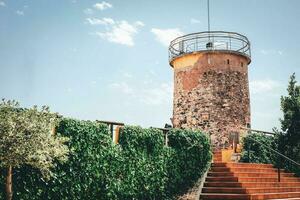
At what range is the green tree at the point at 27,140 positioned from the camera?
28.3 ft

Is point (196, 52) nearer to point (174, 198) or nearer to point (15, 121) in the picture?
point (174, 198)

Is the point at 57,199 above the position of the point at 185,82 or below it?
below

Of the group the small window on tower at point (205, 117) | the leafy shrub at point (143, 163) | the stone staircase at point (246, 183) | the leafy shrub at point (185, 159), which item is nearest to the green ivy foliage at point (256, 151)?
the stone staircase at point (246, 183)

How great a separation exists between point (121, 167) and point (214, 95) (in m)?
10.6

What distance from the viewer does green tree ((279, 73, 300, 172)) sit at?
16.5 meters

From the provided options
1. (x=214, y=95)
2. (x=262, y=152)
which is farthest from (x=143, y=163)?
(x=214, y=95)

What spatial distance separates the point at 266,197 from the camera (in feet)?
42.0

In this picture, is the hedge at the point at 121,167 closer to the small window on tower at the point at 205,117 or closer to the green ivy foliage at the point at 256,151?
the green ivy foliage at the point at 256,151

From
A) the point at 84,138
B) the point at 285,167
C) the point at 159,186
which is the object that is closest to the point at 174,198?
the point at 159,186

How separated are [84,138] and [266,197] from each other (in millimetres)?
6774

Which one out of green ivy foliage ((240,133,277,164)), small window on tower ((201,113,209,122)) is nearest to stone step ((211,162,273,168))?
green ivy foliage ((240,133,277,164))

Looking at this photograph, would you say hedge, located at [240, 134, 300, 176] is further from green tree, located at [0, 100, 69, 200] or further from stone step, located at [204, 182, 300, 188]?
green tree, located at [0, 100, 69, 200]

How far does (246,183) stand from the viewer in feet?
43.5

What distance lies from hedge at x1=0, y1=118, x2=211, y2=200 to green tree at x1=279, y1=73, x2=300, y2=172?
436 cm
